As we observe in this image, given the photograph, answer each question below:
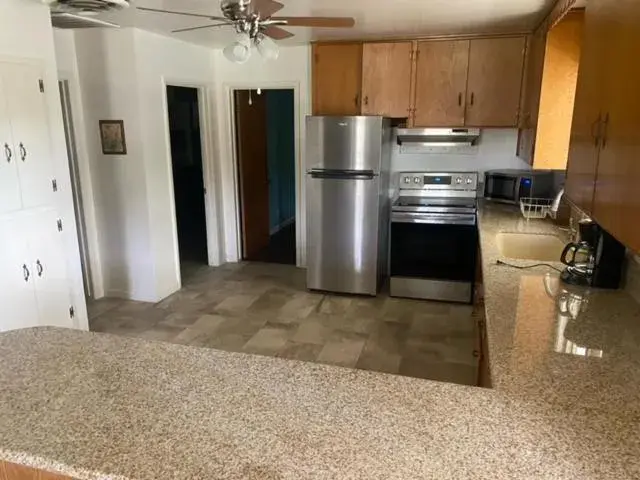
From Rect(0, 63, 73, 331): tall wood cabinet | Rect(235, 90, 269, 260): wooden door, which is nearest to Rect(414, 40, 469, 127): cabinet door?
Rect(235, 90, 269, 260): wooden door

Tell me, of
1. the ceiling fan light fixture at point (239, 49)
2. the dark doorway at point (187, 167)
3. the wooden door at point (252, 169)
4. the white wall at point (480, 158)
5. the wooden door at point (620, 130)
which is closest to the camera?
the wooden door at point (620, 130)

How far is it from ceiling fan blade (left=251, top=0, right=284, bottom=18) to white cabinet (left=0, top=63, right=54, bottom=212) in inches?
67.1

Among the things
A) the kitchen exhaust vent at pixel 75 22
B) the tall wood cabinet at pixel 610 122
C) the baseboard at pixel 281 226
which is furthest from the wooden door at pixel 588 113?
the baseboard at pixel 281 226

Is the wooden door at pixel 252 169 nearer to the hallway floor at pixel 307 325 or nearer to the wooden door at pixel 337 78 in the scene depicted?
the hallway floor at pixel 307 325

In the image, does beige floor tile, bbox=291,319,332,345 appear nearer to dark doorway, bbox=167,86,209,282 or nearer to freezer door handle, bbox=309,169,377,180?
freezer door handle, bbox=309,169,377,180

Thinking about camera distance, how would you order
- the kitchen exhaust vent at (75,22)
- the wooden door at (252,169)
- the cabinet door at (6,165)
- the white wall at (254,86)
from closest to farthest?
1. the cabinet door at (6,165)
2. the kitchen exhaust vent at (75,22)
3. the white wall at (254,86)
4. the wooden door at (252,169)

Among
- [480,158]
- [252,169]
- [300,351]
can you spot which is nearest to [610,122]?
[300,351]

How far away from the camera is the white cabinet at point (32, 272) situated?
9.55 ft

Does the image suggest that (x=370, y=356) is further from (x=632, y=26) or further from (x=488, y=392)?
(x=632, y=26)

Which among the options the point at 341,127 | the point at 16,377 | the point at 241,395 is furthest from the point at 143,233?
the point at 241,395

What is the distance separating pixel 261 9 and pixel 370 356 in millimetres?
2325

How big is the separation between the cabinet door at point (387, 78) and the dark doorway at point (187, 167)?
9.07 ft

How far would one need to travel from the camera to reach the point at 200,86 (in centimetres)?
483

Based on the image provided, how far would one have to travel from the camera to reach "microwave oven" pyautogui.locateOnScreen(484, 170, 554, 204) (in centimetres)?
391
